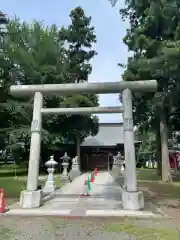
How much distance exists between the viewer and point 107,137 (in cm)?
3856

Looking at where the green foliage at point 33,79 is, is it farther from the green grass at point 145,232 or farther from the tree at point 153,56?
the green grass at point 145,232

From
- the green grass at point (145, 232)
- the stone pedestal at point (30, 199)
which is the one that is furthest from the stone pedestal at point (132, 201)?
the stone pedestal at point (30, 199)

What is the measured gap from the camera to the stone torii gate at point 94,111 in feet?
27.8

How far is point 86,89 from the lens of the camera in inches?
375

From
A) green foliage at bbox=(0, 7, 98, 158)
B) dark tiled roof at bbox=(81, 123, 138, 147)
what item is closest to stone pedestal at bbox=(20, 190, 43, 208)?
green foliage at bbox=(0, 7, 98, 158)

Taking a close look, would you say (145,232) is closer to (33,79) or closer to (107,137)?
(33,79)

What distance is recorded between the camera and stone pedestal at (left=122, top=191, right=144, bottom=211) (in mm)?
8195

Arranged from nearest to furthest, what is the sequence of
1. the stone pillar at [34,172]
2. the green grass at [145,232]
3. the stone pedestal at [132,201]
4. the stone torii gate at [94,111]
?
the green grass at [145,232], the stone pedestal at [132,201], the stone torii gate at [94,111], the stone pillar at [34,172]

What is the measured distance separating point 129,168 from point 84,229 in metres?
3.07

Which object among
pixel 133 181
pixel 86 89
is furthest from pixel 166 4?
pixel 133 181

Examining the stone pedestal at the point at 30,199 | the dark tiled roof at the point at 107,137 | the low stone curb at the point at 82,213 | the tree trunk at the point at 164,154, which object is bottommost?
the low stone curb at the point at 82,213

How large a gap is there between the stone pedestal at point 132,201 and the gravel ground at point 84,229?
1.19m

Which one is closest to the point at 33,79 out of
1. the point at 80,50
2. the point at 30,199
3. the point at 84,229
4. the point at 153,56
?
the point at 80,50

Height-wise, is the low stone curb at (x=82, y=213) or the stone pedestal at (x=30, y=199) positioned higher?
the stone pedestal at (x=30, y=199)
